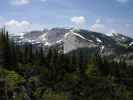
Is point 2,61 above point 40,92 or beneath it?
above

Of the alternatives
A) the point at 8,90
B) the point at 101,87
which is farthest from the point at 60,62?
the point at 8,90

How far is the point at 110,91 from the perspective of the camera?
328ft

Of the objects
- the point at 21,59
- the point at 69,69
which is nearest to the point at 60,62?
the point at 69,69

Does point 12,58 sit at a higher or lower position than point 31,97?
higher

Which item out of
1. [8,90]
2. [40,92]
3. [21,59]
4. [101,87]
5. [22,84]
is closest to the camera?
[8,90]

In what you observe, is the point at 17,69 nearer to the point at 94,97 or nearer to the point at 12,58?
the point at 12,58

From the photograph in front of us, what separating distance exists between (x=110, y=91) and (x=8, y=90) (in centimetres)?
5002

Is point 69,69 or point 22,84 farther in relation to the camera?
point 69,69

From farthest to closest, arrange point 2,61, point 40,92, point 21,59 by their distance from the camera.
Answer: point 21,59
point 2,61
point 40,92

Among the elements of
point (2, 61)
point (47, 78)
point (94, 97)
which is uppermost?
point (2, 61)

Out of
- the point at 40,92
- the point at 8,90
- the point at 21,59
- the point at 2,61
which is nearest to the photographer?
the point at 8,90

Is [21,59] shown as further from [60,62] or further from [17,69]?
[17,69]

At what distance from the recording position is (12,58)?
92062 mm

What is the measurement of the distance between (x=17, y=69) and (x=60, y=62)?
112 ft
